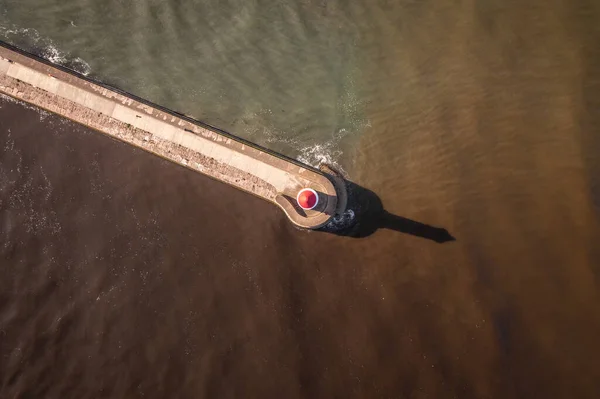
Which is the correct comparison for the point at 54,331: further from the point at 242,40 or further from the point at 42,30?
the point at 242,40

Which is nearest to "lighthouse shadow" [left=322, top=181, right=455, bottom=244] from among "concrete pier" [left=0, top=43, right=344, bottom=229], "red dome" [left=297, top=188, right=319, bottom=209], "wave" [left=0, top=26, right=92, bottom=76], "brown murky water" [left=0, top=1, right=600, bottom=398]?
"brown murky water" [left=0, top=1, right=600, bottom=398]

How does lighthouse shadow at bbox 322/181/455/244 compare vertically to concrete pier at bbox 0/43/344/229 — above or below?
below

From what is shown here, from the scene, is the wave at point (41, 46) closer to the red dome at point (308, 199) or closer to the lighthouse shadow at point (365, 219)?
the red dome at point (308, 199)

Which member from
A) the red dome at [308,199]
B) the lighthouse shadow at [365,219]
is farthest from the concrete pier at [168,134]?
the red dome at [308,199]

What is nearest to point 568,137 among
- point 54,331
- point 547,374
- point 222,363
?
point 547,374

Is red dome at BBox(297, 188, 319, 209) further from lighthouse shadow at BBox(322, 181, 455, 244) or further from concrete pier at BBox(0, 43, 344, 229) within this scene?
lighthouse shadow at BBox(322, 181, 455, 244)

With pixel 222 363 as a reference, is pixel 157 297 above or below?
above
